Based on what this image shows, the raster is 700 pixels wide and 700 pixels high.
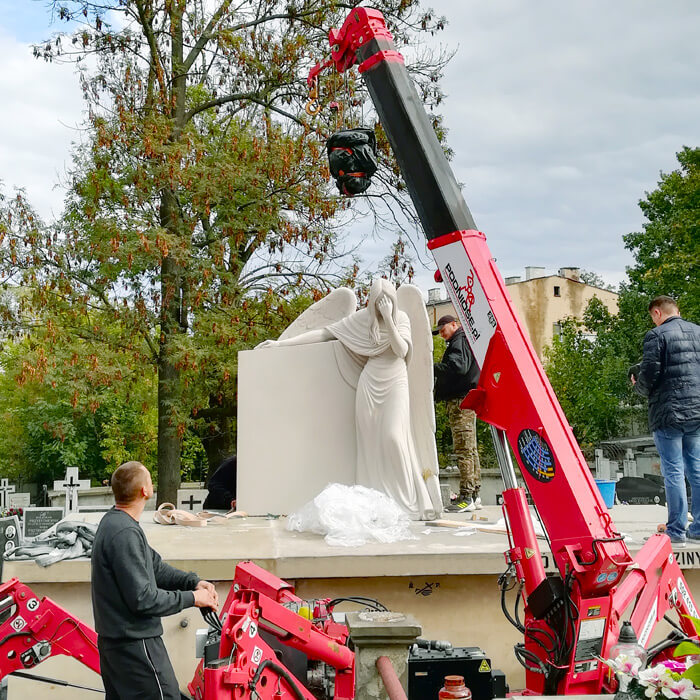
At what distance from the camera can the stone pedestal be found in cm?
352

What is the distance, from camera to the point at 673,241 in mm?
27406

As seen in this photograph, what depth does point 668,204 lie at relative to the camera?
28.8 m

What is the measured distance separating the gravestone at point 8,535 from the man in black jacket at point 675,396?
14.7 ft

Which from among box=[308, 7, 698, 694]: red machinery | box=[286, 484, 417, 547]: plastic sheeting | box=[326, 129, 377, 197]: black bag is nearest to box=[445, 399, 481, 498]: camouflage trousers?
box=[286, 484, 417, 547]: plastic sheeting

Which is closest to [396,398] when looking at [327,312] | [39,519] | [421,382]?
[421,382]

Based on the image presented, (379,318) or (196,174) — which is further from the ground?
(196,174)

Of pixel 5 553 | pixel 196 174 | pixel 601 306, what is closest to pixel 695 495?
pixel 5 553

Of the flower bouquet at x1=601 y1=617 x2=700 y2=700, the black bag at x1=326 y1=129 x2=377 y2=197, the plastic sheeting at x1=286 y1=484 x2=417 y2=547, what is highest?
the black bag at x1=326 y1=129 x2=377 y2=197

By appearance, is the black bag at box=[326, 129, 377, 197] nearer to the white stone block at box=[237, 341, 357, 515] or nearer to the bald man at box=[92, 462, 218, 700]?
the bald man at box=[92, 462, 218, 700]

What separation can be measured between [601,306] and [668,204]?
20.7 feet

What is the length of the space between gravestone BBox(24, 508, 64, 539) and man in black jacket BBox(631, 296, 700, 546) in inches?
273

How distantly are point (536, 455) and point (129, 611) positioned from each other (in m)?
1.96

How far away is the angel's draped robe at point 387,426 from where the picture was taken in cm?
773

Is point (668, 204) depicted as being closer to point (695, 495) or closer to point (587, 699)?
point (695, 495)
